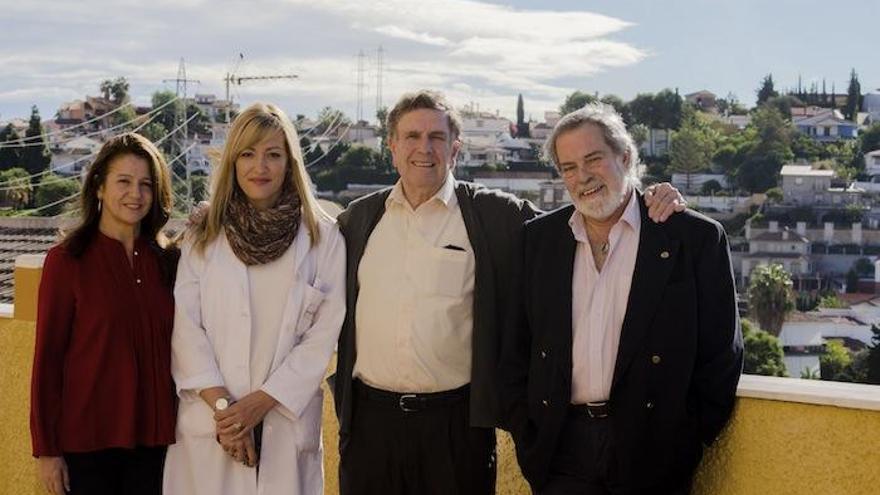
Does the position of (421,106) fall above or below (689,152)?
below

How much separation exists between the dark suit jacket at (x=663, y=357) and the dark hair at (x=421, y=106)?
1.65 ft

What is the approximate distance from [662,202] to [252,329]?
0.94m

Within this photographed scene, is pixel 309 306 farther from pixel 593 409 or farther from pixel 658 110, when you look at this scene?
pixel 658 110

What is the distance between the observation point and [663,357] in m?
2.21

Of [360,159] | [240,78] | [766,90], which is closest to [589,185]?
[240,78]

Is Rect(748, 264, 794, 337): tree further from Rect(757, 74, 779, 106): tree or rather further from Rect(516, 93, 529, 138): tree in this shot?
Rect(757, 74, 779, 106): tree

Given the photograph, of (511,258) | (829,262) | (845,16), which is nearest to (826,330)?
(829,262)

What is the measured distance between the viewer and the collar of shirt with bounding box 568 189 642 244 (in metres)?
2.31

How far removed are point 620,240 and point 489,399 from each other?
0.48m

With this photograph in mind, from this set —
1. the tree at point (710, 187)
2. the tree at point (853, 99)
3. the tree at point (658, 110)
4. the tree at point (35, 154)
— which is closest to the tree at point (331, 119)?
the tree at point (35, 154)

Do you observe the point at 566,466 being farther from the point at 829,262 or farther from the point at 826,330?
the point at 829,262

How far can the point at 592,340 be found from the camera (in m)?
2.28

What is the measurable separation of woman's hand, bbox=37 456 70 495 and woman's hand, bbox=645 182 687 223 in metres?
1.40

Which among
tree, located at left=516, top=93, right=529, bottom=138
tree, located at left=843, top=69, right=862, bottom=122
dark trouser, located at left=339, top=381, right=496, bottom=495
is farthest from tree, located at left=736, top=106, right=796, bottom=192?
dark trouser, located at left=339, top=381, right=496, bottom=495
